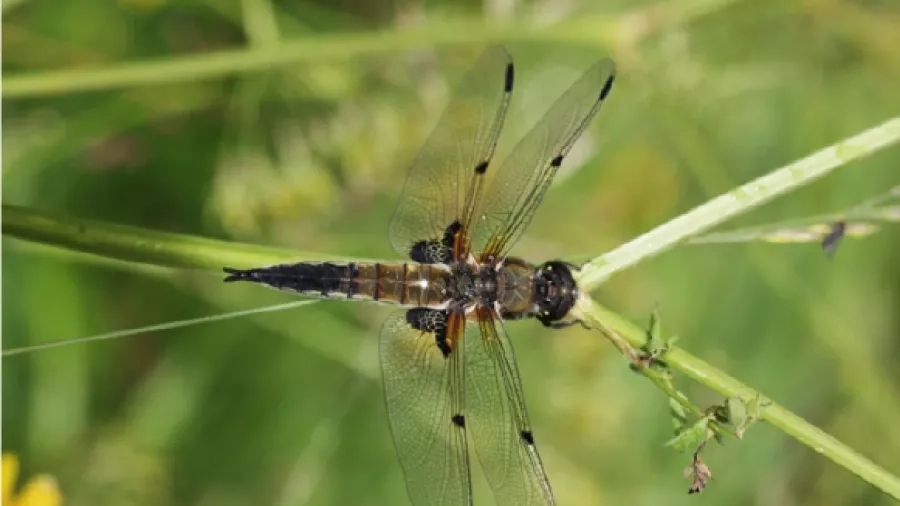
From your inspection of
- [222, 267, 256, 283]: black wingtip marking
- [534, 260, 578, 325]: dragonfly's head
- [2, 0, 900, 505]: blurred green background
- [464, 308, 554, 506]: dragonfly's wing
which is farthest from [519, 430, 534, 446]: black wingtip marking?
[2, 0, 900, 505]: blurred green background

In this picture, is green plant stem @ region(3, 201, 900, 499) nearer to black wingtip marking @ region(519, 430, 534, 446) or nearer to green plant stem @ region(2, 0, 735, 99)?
black wingtip marking @ region(519, 430, 534, 446)

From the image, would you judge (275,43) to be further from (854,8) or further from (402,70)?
(854,8)

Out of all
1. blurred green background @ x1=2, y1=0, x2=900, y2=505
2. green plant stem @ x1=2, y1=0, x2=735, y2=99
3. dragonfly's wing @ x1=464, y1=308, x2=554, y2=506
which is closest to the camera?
dragonfly's wing @ x1=464, y1=308, x2=554, y2=506

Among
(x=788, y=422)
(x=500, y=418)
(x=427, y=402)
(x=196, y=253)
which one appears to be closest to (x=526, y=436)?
(x=500, y=418)

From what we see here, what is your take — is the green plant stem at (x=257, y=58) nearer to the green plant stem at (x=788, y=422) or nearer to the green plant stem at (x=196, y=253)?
the green plant stem at (x=196, y=253)

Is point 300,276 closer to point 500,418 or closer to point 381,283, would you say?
point 381,283

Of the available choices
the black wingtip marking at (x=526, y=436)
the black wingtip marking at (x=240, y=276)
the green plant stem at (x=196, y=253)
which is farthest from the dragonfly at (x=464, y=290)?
the green plant stem at (x=196, y=253)
